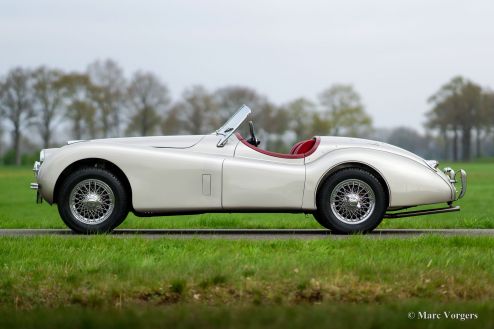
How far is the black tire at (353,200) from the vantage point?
8961 mm

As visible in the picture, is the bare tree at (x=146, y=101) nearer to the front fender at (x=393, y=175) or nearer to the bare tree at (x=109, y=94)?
the bare tree at (x=109, y=94)

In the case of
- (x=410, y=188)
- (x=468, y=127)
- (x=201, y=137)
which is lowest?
(x=410, y=188)

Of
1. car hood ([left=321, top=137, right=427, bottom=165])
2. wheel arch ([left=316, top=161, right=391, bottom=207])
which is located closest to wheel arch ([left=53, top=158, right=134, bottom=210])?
wheel arch ([left=316, top=161, right=391, bottom=207])

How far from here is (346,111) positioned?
82.0 metres

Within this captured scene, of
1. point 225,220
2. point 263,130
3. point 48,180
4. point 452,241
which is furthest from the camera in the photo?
point 263,130

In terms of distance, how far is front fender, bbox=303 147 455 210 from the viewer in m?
9.01

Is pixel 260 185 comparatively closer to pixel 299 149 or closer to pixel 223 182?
pixel 223 182

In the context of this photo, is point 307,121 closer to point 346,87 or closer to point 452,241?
point 346,87

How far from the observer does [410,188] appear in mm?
9141

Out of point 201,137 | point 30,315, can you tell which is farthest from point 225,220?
point 30,315

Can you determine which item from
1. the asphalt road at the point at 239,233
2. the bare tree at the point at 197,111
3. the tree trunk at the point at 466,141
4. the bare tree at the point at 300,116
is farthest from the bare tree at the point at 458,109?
the asphalt road at the point at 239,233

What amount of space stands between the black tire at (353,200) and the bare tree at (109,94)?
62.9 metres

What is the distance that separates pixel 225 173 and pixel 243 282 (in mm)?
3189

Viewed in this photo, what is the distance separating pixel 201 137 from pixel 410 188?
2.59 meters
